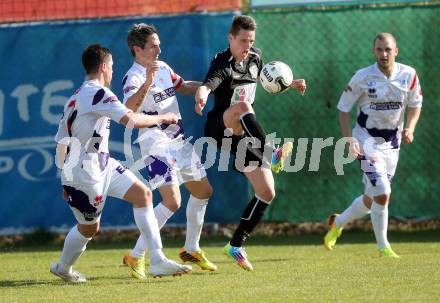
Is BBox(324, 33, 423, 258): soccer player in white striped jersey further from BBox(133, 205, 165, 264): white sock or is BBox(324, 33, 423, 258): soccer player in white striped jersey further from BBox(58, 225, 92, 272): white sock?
BBox(58, 225, 92, 272): white sock

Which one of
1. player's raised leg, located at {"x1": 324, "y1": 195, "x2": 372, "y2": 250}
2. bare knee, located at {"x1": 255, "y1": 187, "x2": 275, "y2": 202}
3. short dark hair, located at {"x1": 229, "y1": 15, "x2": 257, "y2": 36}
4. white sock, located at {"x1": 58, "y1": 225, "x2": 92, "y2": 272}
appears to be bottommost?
player's raised leg, located at {"x1": 324, "y1": 195, "x2": 372, "y2": 250}

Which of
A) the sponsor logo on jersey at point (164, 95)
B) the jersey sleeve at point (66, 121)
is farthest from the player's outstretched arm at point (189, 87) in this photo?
the jersey sleeve at point (66, 121)

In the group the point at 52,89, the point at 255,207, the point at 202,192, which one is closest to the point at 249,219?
the point at 255,207

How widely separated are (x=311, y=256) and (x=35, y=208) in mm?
3602

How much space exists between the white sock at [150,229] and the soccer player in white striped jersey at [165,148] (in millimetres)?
588

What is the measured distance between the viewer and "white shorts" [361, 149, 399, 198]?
9.62 metres

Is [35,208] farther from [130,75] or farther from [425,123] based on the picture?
[425,123]

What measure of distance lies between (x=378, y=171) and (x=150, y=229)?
2.68 m

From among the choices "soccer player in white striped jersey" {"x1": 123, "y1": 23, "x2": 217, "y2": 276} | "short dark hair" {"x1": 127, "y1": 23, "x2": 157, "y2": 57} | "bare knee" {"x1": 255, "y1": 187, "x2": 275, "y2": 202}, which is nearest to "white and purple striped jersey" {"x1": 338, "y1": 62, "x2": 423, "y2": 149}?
"bare knee" {"x1": 255, "y1": 187, "x2": 275, "y2": 202}

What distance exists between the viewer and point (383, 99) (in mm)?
9805

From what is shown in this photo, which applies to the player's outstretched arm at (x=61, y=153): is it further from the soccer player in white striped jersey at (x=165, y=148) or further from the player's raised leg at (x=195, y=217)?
the player's raised leg at (x=195, y=217)

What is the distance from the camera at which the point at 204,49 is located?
11.8m

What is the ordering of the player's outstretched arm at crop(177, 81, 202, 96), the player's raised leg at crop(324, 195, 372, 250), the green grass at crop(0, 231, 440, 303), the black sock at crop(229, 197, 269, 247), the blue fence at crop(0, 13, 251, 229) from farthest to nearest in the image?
the blue fence at crop(0, 13, 251, 229)
the player's raised leg at crop(324, 195, 372, 250)
the player's outstretched arm at crop(177, 81, 202, 96)
the black sock at crop(229, 197, 269, 247)
the green grass at crop(0, 231, 440, 303)

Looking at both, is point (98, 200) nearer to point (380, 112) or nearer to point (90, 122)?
point (90, 122)
